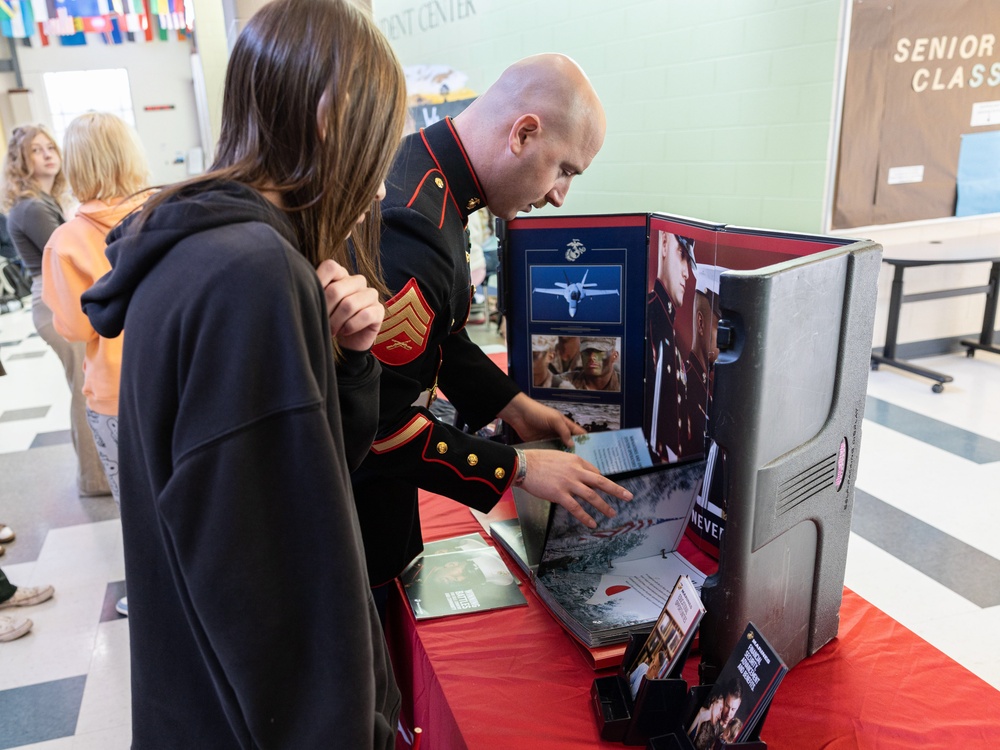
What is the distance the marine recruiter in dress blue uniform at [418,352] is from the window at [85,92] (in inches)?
532

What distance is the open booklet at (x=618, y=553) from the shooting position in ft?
3.64

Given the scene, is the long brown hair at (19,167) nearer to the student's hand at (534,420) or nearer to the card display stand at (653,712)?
the student's hand at (534,420)

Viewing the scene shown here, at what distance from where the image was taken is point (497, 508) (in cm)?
157

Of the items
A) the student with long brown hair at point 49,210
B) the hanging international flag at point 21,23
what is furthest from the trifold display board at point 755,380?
the hanging international flag at point 21,23

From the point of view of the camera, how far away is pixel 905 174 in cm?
444

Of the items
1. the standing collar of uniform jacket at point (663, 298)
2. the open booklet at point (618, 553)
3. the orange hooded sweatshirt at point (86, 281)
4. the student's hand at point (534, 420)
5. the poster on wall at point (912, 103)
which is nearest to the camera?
the open booklet at point (618, 553)

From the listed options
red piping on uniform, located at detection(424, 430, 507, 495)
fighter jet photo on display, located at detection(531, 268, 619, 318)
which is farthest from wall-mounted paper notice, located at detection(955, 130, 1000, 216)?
red piping on uniform, located at detection(424, 430, 507, 495)

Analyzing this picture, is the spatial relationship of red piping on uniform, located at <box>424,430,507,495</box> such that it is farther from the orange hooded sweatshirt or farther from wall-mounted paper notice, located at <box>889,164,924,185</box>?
wall-mounted paper notice, located at <box>889,164,924,185</box>

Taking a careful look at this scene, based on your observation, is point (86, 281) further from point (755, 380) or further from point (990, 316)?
point (990, 316)

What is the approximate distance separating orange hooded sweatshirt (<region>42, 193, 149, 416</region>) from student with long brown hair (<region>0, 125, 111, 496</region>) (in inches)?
42.2

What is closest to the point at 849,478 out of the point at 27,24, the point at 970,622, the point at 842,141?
the point at 970,622

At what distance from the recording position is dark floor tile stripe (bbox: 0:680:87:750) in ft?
6.59

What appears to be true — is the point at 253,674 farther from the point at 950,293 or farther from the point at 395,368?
the point at 950,293

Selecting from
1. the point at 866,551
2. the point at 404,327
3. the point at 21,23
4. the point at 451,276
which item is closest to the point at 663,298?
the point at 451,276
